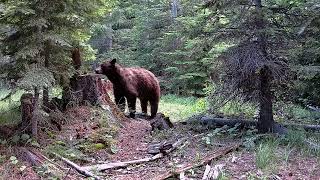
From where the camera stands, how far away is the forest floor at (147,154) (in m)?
6.27

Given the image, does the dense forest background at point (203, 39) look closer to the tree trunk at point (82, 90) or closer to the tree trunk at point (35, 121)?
the tree trunk at point (82, 90)

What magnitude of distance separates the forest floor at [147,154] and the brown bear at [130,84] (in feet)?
6.97

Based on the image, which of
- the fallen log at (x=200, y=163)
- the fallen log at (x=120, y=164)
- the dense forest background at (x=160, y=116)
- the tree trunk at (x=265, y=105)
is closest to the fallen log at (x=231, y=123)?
the dense forest background at (x=160, y=116)

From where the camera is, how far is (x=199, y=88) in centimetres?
2228

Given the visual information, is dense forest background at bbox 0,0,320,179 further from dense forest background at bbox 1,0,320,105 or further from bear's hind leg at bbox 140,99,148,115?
bear's hind leg at bbox 140,99,148,115

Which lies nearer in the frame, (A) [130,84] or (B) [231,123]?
(B) [231,123]

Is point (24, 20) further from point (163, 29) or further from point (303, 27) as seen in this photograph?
point (163, 29)

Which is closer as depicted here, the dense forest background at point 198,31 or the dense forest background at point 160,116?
the dense forest background at point 160,116

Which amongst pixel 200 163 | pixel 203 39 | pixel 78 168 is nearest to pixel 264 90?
pixel 203 39

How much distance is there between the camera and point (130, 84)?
38.2 feet

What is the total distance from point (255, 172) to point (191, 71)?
51.5 ft

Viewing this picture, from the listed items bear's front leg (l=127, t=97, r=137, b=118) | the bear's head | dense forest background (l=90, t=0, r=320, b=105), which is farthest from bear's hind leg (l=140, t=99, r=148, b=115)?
dense forest background (l=90, t=0, r=320, b=105)

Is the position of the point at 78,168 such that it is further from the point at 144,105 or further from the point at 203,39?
the point at 144,105

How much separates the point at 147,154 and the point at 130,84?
4145mm
